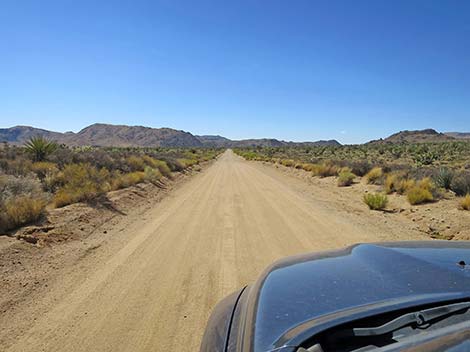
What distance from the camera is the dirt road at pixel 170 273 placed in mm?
3732

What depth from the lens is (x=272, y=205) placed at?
11570 mm

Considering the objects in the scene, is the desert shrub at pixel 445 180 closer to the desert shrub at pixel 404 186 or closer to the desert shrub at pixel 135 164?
the desert shrub at pixel 404 186

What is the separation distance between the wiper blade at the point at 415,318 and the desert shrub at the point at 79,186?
34.2ft

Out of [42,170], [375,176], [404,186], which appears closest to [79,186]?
[42,170]

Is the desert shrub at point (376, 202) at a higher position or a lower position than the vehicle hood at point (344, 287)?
lower

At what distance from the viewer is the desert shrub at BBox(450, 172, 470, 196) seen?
12.3 meters

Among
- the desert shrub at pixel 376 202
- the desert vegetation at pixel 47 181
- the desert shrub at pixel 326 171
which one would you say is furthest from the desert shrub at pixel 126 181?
the desert shrub at pixel 326 171

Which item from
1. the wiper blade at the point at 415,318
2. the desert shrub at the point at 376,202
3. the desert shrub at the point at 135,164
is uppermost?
the desert shrub at the point at 135,164

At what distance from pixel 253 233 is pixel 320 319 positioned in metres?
6.31

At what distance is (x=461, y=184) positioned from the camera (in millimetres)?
12430

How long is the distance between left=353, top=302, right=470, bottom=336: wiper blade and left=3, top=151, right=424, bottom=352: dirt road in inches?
94.4

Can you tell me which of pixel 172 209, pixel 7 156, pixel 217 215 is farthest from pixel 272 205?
pixel 7 156

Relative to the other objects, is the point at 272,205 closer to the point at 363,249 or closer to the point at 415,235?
Result: the point at 415,235

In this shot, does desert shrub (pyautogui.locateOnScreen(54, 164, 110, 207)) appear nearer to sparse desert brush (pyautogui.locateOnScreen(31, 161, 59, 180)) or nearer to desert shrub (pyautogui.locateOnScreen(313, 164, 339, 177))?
sparse desert brush (pyautogui.locateOnScreen(31, 161, 59, 180))
